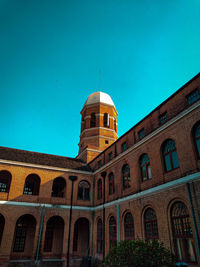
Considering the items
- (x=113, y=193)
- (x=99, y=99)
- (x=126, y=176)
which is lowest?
(x=113, y=193)

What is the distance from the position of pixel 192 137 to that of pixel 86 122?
20860 mm

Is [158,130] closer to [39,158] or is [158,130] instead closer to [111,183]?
[111,183]

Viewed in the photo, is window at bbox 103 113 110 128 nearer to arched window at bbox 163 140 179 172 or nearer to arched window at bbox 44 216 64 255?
arched window at bbox 44 216 64 255

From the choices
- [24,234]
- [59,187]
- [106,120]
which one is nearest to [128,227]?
[59,187]

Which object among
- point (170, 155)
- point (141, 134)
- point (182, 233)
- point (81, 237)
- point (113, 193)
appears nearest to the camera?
point (182, 233)

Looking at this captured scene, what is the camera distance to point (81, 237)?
2206cm

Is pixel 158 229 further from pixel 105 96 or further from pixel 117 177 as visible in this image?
pixel 105 96

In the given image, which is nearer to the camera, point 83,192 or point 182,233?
point 182,233

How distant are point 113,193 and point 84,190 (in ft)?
16.9

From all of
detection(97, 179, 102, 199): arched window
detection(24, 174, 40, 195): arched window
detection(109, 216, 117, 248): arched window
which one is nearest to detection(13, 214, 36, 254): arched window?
detection(24, 174, 40, 195): arched window

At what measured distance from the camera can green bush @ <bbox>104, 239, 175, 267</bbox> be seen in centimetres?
785

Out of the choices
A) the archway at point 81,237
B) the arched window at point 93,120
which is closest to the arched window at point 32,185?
the archway at point 81,237

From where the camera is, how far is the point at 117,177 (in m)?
18.5

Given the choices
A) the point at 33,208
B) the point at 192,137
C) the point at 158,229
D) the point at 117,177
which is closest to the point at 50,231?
the point at 33,208
